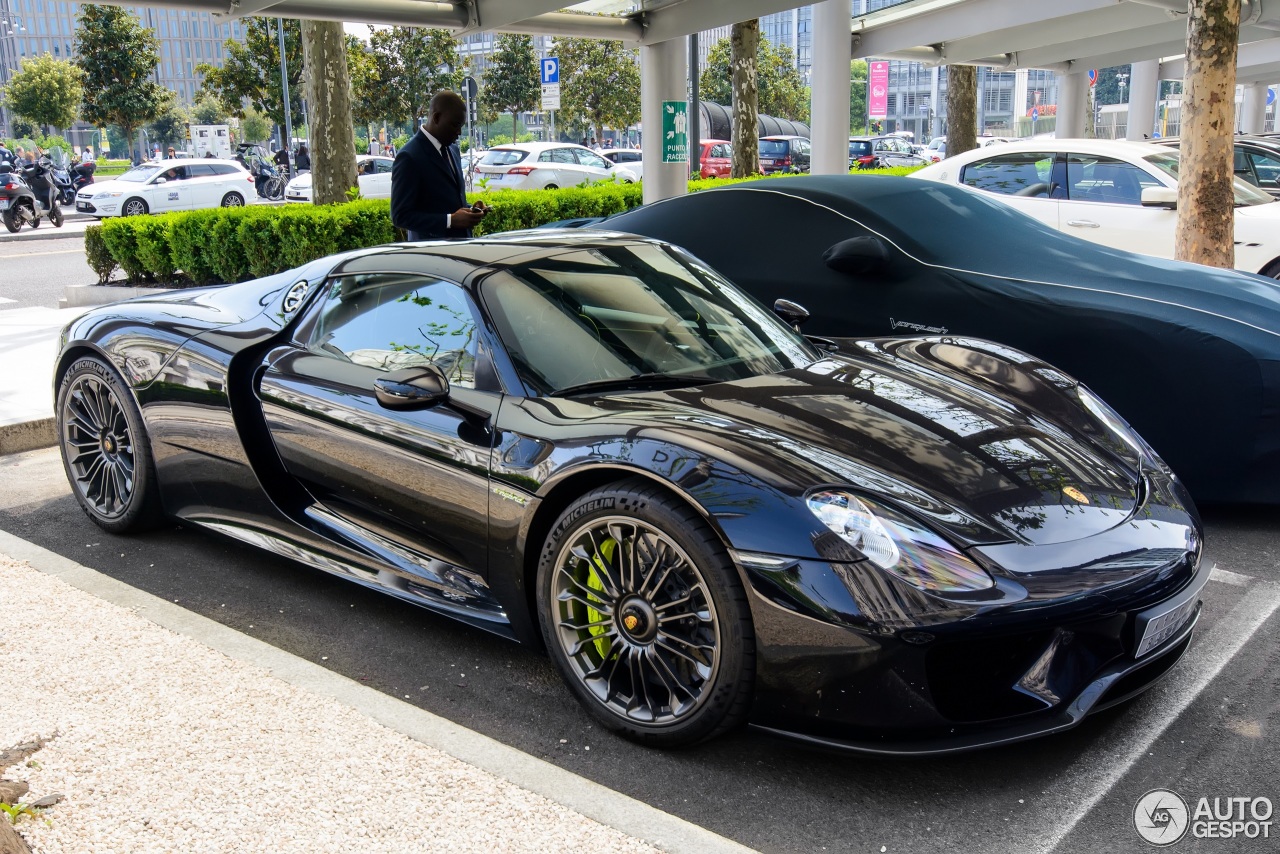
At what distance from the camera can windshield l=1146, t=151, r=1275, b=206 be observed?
29.5 ft

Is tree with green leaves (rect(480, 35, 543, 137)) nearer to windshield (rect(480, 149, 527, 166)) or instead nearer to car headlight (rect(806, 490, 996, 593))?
windshield (rect(480, 149, 527, 166))

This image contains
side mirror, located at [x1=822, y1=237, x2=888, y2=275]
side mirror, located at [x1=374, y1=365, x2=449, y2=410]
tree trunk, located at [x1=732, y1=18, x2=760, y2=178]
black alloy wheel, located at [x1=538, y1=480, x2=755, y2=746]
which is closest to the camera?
black alloy wheel, located at [x1=538, y1=480, x2=755, y2=746]

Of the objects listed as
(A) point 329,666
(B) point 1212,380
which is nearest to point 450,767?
(A) point 329,666

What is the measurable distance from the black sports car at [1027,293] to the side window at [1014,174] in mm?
3785

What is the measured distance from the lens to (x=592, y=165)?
85.0ft

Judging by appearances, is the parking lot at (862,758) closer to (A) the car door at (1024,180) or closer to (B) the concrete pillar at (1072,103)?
(A) the car door at (1024,180)

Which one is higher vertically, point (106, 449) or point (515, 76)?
point (515, 76)

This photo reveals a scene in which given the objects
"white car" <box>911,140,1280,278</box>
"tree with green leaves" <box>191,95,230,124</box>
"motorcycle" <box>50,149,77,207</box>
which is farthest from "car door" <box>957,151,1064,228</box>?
"tree with green leaves" <box>191,95,230,124</box>

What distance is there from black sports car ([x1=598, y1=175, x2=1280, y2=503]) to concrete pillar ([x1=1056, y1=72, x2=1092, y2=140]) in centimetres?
1839

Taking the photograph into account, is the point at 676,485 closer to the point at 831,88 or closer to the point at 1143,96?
the point at 831,88

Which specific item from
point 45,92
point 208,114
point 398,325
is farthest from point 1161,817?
point 208,114

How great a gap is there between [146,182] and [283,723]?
2598 centimetres

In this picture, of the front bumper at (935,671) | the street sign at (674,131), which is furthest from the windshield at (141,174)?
the front bumper at (935,671)

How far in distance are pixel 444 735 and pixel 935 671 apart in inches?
47.3
